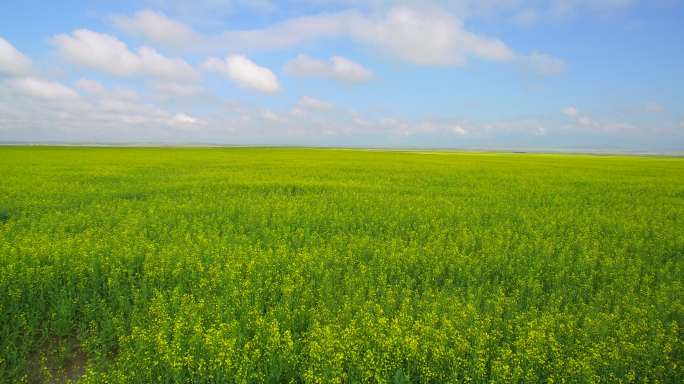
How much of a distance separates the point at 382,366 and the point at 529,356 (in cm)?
168

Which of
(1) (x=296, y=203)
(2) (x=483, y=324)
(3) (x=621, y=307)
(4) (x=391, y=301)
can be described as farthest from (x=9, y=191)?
(3) (x=621, y=307)

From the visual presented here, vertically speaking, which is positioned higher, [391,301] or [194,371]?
[391,301]

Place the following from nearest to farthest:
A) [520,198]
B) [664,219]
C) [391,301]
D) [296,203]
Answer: [391,301] < [664,219] < [296,203] < [520,198]

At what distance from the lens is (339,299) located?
5.64 metres

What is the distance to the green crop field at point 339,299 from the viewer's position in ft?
13.4

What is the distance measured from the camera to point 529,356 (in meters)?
4.12

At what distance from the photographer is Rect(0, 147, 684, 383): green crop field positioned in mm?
4086

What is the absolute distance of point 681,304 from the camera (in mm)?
5621

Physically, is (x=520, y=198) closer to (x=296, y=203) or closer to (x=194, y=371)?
(x=296, y=203)

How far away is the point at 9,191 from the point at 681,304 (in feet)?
67.3

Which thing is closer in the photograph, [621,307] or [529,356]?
[529,356]

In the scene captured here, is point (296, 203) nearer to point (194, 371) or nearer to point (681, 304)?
point (194, 371)

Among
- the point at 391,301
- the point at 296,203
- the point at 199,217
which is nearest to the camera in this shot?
the point at 391,301

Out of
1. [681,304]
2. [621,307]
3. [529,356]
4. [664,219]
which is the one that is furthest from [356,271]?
[664,219]
